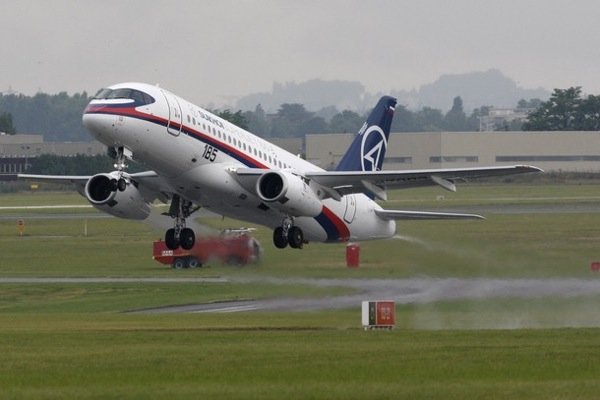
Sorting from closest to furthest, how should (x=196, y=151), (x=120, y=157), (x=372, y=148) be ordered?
1. (x=120, y=157)
2. (x=196, y=151)
3. (x=372, y=148)

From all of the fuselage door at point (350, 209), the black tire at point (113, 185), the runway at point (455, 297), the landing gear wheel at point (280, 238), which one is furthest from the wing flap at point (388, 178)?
the black tire at point (113, 185)

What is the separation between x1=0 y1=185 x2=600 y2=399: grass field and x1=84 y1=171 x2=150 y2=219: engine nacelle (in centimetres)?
275

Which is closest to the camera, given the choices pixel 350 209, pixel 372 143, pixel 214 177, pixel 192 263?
pixel 214 177

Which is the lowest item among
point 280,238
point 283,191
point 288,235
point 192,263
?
point 192,263

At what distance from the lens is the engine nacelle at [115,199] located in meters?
50.6

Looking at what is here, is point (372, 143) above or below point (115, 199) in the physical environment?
above

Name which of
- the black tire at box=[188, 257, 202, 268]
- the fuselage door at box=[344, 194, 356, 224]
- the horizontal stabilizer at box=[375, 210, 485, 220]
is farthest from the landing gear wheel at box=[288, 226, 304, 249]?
the black tire at box=[188, 257, 202, 268]

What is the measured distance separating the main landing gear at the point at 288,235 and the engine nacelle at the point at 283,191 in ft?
5.19

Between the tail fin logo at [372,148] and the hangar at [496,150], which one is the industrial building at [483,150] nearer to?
the hangar at [496,150]

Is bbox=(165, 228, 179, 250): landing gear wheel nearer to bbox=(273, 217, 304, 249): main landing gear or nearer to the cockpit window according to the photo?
bbox=(273, 217, 304, 249): main landing gear

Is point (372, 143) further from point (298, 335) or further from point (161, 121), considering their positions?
point (298, 335)

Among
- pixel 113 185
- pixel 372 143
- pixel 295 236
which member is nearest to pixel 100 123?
pixel 113 185

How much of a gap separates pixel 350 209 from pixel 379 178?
5381 mm

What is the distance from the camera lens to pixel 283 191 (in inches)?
1948
